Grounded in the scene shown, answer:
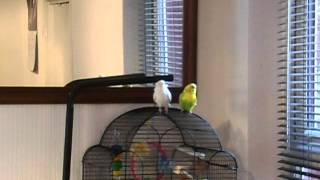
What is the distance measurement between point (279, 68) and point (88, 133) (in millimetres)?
793

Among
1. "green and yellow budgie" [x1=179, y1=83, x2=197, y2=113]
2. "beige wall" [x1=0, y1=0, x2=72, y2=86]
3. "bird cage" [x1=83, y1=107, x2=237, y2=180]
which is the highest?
"beige wall" [x1=0, y1=0, x2=72, y2=86]

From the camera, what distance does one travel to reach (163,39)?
2.11m

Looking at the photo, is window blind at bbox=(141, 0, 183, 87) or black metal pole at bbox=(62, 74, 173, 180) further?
window blind at bbox=(141, 0, 183, 87)

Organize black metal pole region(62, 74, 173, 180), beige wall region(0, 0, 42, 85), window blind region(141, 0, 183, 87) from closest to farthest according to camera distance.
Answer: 1. black metal pole region(62, 74, 173, 180)
2. beige wall region(0, 0, 42, 85)
3. window blind region(141, 0, 183, 87)

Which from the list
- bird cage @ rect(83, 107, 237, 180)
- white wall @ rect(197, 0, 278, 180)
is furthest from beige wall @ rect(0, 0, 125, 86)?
white wall @ rect(197, 0, 278, 180)

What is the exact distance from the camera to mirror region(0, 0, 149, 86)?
1.82 metres

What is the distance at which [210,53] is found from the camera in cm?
211

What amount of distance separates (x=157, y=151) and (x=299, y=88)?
0.60 m

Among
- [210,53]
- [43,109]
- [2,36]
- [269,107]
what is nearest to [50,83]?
[43,109]

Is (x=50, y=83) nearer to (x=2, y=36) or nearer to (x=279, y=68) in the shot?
(x=2, y=36)

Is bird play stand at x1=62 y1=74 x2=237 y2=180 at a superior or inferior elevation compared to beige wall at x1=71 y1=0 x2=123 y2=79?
inferior

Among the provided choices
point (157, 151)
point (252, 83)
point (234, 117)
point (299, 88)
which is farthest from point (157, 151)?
point (299, 88)

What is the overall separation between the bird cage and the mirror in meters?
0.23

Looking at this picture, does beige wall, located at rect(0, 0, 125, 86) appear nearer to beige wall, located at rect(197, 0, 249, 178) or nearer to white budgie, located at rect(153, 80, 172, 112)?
white budgie, located at rect(153, 80, 172, 112)
